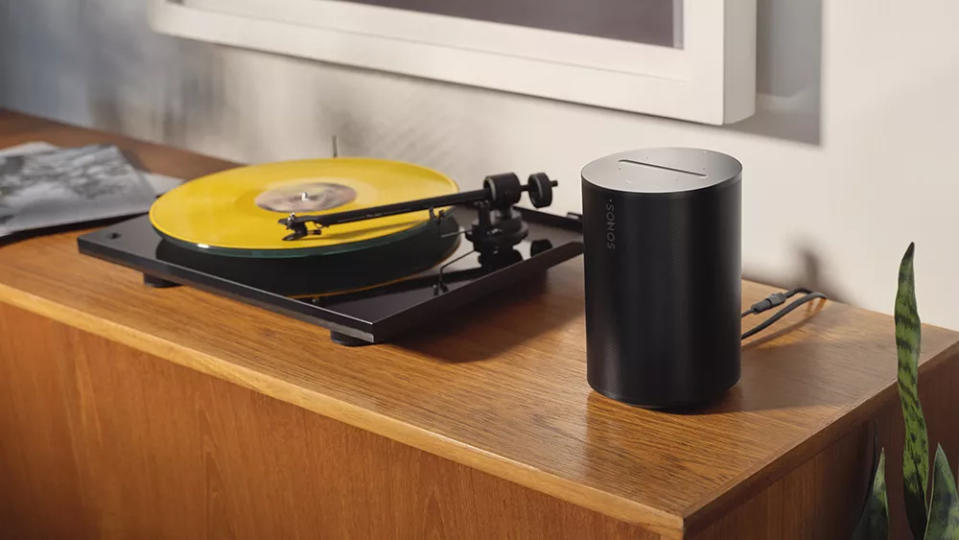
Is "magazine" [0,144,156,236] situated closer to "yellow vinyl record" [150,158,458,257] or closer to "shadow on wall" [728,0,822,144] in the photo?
"yellow vinyl record" [150,158,458,257]

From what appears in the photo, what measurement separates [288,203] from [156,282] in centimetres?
13

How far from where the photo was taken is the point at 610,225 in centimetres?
73

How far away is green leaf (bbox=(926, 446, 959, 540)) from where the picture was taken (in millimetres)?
725

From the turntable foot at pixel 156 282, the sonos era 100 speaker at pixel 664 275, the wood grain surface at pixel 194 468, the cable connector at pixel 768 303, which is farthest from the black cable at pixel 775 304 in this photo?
A: the turntable foot at pixel 156 282

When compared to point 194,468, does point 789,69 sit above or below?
above

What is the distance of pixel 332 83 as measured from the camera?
1.31 m

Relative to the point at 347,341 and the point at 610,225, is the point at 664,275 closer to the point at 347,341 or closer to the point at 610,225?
the point at 610,225

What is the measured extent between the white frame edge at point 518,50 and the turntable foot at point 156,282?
33cm

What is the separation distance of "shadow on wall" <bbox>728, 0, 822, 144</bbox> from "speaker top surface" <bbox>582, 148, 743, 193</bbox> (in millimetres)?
207

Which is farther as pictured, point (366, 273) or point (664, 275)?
point (366, 273)

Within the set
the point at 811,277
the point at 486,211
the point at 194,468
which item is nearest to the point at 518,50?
the point at 486,211

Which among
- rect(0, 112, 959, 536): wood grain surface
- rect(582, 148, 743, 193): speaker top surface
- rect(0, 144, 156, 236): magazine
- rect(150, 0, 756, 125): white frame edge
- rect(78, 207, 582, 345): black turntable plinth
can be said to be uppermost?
rect(150, 0, 756, 125): white frame edge

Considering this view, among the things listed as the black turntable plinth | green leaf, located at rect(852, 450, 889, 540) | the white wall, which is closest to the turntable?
the black turntable plinth

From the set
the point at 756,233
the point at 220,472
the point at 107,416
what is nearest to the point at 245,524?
the point at 220,472
